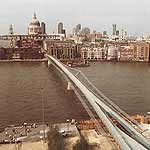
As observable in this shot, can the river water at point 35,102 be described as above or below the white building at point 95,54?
below

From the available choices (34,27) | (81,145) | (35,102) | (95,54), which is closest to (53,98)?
(35,102)

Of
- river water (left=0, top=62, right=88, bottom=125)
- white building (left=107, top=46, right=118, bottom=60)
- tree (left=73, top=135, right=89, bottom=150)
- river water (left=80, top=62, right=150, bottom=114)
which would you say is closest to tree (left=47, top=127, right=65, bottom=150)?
tree (left=73, top=135, right=89, bottom=150)

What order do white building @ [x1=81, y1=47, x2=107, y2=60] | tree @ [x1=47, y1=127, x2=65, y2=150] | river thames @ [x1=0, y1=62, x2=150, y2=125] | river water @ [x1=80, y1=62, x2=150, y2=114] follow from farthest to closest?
white building @ [x1=81, y1=47, x2=107, y2=60] < river water @ [x1=80, y1=62, x2=150, y2=114] < river thames @ [x1=0, y1=62, x2=150, y2=125] < tree @ [x1=47, y1=127, x2=65, y2=150]

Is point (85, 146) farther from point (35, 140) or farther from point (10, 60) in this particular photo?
point (10, 60)

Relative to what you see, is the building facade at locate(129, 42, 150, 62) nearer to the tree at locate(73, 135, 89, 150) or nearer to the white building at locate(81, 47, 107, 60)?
the white building at locate(81, 47, 107, 60)

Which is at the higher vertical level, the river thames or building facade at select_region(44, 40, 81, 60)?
building facade at select_region(44, 40, 81, 60)

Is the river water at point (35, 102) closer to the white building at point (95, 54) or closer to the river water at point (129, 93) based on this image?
the river water at point (129, 93)

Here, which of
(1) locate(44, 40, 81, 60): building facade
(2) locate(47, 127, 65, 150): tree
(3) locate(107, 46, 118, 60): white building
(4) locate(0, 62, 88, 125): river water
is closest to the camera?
(2) locate(47, 127, 65, 150): tree

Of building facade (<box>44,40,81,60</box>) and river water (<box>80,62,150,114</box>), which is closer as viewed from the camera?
river water (<box>80,62,150,114</box>)

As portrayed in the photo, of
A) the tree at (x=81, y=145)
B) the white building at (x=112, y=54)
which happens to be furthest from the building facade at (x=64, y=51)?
the tree at (x=81, y=145)

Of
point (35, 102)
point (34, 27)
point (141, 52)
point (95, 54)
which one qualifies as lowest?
point (35, 102)

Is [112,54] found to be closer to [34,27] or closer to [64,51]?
[64,51]
